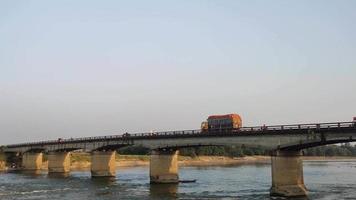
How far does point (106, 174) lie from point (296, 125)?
166ft

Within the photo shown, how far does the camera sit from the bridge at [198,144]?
53.2 m

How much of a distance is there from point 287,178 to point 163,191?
1791 cm

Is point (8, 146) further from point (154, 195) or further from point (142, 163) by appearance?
point (154, 195)

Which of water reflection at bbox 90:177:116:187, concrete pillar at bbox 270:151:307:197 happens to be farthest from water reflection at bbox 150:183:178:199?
concrete pillar at bbox 270:151:307:197

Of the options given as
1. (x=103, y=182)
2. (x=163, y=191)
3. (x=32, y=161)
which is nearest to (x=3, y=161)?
(x=32, y=161)

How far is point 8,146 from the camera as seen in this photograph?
154 meters

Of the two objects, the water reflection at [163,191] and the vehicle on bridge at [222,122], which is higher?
the vehicle on bridge at [222,122]

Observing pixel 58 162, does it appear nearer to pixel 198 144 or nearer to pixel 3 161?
pixel 3 161

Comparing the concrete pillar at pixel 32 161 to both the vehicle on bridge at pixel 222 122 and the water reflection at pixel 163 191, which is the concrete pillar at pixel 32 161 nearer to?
the vehicle on bridge at pixel 222 122

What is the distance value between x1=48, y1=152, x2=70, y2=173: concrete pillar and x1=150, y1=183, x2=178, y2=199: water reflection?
50.1m

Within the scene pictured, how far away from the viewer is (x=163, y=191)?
63562mm

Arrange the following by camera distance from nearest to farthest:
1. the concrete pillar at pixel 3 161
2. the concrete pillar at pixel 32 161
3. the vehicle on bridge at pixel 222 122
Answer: the vehicle on bridge at pixel 222 122 < the concrete pillar at pixel 3 161 < the concrete pillar at pixel 32 161

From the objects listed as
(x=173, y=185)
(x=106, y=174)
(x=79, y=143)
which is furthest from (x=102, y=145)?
(x=173, y=185)

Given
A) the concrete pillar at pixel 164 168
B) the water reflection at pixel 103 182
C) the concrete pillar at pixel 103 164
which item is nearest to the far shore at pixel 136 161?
the concrete pillar at pixel 103 164
